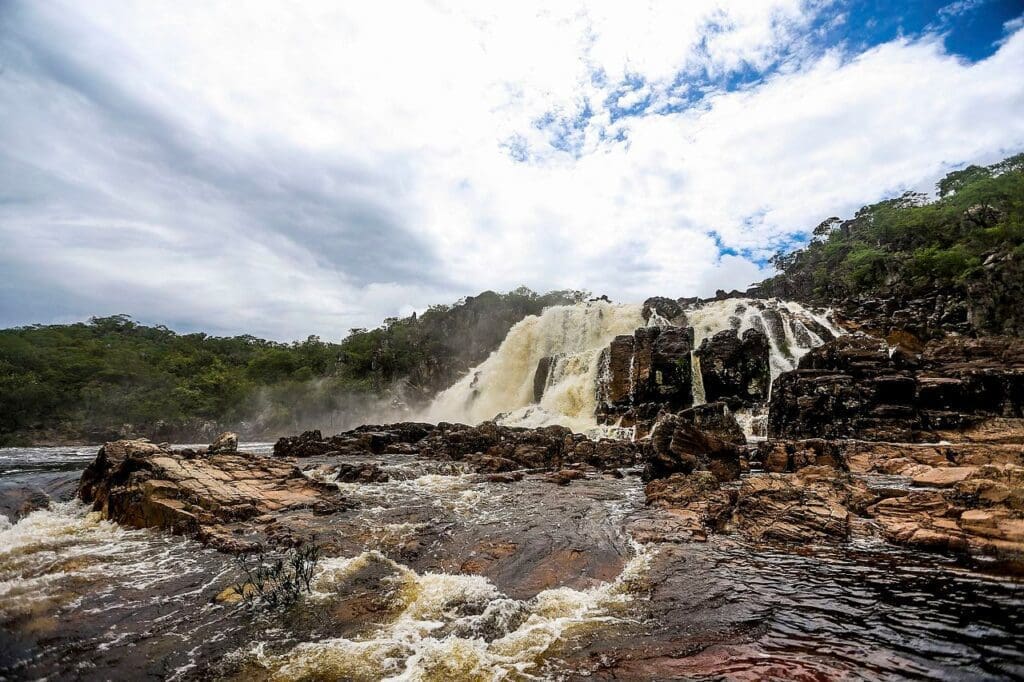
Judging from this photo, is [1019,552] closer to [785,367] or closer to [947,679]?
[947,679]

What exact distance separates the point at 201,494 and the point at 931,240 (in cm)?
5687

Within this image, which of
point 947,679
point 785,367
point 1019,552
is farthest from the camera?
point 785,367

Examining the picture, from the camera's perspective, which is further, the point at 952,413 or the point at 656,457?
the point at 952,413

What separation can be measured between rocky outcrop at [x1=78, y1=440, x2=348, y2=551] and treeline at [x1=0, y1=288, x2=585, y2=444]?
131 ft

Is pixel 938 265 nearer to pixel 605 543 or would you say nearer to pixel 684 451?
pixel 684 451

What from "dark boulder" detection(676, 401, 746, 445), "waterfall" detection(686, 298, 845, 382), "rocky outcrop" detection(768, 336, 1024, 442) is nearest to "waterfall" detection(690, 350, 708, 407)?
"waterfall" detection(686, 298, 845, 382)

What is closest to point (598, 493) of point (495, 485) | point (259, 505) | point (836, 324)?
point (495, 485)

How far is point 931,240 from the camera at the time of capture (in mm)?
42281

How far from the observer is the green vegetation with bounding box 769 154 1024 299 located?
112ft

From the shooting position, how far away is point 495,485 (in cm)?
1506

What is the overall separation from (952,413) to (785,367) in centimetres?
1328

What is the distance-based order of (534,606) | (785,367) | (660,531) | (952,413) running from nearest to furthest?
1. (534,606)
2. (660,531)
3. (952,413)
4. (785,367)

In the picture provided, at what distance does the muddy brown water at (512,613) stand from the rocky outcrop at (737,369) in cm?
2207

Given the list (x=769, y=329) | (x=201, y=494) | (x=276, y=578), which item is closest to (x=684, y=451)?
(x=276, y=578)
